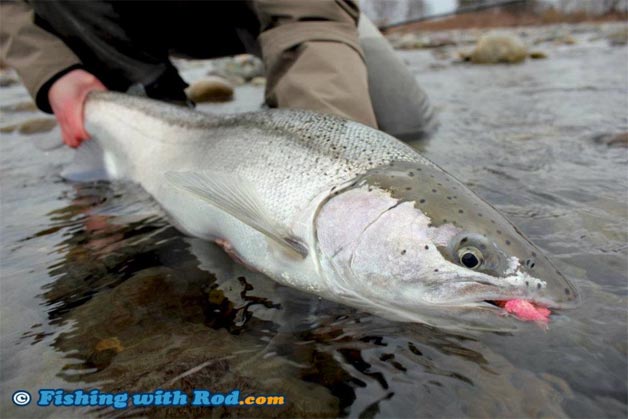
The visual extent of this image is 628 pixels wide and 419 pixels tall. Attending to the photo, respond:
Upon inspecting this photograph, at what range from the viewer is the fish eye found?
146cm

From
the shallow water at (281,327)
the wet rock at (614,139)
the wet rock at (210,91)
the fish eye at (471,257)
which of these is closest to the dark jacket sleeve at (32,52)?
the shallow water at (281,327)

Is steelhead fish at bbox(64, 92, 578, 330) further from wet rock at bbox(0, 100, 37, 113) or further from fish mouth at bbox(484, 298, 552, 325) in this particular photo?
wet rock at bbox(0, 100, 37, 113)

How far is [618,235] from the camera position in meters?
1.98

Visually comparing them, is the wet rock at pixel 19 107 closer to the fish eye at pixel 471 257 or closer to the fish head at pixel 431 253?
the fish head at pixel 431 253

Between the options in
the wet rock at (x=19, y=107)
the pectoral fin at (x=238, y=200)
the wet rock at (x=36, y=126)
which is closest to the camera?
the pectoral fin at (x=238, y=200)

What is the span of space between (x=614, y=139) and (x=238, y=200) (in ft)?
9.11

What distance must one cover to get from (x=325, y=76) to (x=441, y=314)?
1.60 metres

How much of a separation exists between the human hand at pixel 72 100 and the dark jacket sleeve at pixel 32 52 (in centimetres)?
6

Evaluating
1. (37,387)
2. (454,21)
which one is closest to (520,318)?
(37,387)

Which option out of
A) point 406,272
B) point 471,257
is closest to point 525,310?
point 471,257

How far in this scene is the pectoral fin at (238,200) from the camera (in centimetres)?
178

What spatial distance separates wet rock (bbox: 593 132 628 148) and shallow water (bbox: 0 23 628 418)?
0.92 feet

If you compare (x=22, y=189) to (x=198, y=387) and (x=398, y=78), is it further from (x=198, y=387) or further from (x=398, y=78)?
(x=398, y=78)

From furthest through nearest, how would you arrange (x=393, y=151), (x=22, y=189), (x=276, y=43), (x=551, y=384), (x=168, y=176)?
(x=22, y=189), (x=276, y=43), (x=168, y=176), (x=393, y=151), (x=551, y=384)
